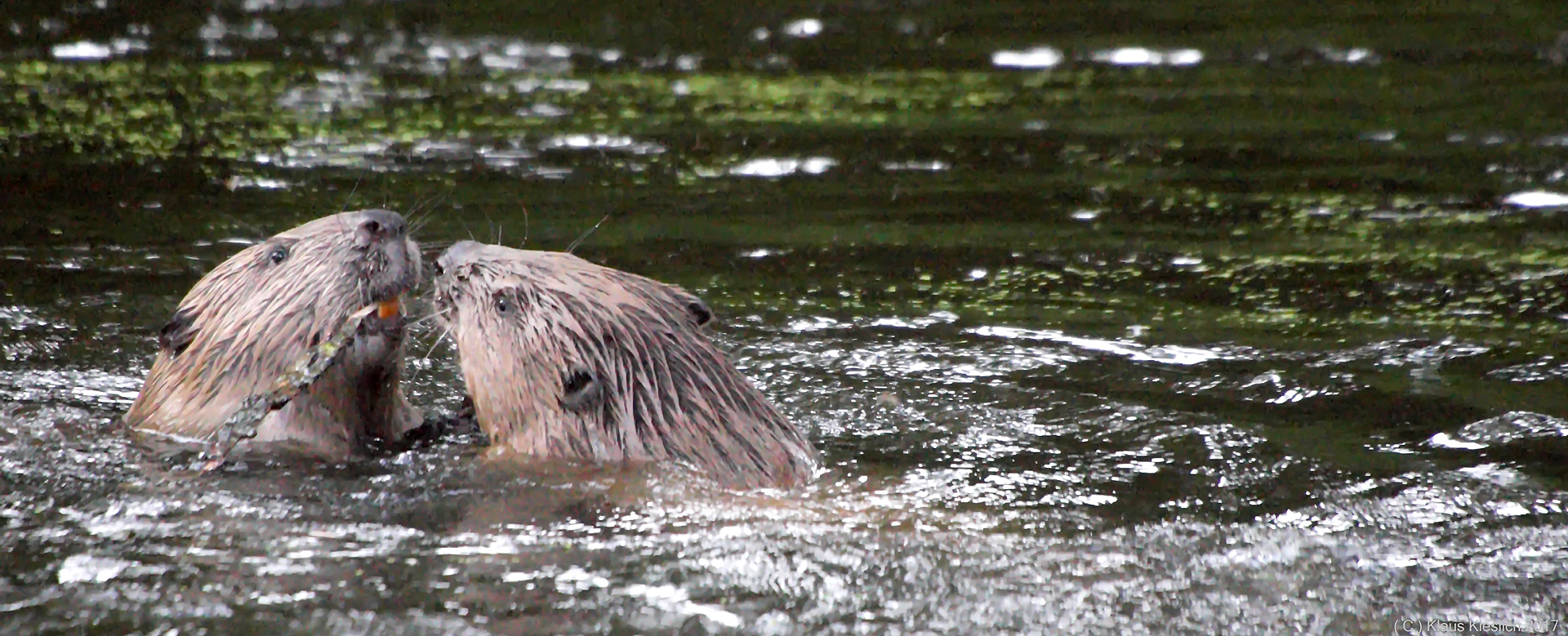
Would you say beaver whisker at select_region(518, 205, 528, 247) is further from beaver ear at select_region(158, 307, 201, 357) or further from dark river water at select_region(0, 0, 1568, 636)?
beaver ear at select_region(158, 307, 201, 357)

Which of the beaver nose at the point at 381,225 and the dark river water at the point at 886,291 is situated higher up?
the beaver nose at the point at 381,225

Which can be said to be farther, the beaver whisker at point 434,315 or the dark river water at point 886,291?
the beaver whisker at point 434,315

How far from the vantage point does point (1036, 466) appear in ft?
16.5

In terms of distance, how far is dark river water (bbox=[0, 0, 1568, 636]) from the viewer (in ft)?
12.8

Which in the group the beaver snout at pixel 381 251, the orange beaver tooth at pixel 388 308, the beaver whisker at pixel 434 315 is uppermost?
the beaver snout at pixel 381 251

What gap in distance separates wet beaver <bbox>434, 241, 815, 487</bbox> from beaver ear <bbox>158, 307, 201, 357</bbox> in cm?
80

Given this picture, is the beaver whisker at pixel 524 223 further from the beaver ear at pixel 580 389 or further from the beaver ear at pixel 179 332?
the beaver ear at pixel 580 389

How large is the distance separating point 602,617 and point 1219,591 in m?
1.31

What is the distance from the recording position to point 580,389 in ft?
15.6

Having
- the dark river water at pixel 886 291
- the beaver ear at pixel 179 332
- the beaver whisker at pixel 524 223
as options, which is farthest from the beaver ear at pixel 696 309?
the beaver whisker at pixel 524 223

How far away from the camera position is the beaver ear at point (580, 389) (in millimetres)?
4727

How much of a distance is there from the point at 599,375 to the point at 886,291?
2.41 meters

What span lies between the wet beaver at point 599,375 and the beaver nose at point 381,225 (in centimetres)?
20

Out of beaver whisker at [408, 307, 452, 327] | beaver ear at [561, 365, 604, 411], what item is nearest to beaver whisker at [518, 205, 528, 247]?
beaver whisker at [408, 307, 452, 327]
